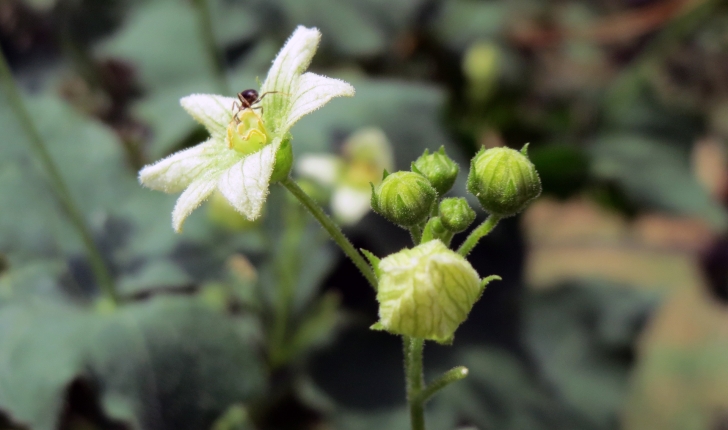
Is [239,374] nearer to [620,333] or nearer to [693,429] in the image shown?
[620,333]

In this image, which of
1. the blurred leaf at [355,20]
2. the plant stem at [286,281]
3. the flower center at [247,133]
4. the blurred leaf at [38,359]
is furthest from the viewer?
the blurred leaf at [355,20]

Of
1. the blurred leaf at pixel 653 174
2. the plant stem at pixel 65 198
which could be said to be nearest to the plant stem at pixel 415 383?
the plant stem at pixel 65 198

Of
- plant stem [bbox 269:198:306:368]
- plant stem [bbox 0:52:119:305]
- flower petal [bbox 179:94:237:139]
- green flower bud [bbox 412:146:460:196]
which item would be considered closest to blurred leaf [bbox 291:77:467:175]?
plant stem [bbox 269:198:306:368]

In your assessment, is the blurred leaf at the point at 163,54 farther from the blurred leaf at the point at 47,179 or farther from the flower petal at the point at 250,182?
the flower petal at the point at 250,182

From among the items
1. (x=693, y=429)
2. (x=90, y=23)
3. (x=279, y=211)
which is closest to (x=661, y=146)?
(x=693, y=429)

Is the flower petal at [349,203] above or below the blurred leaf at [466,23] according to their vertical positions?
below

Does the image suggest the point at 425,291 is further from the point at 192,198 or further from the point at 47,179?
the point at 47,179

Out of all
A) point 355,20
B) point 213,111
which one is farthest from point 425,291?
point 355,20
